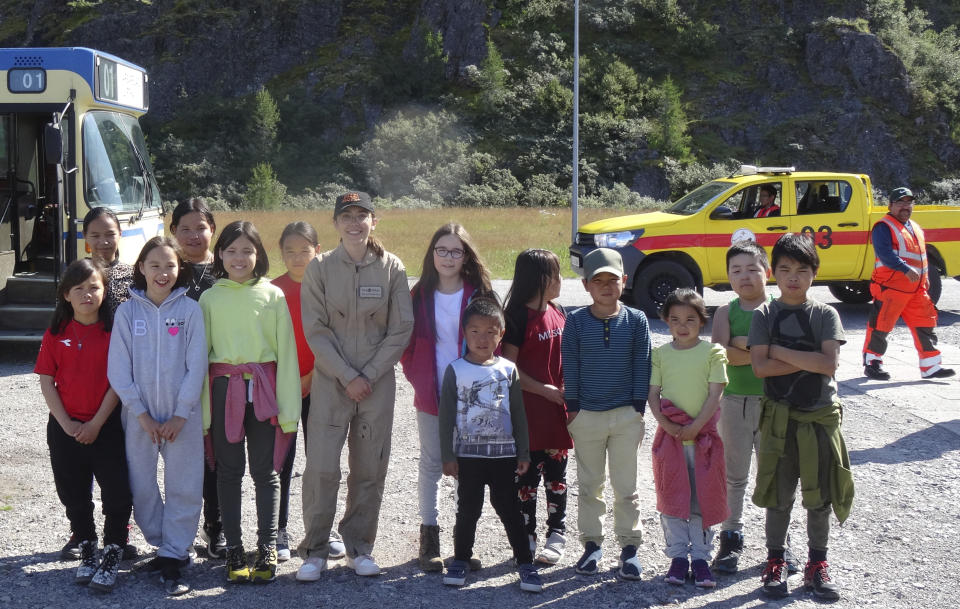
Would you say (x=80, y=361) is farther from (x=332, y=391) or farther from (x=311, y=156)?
(x=311, y=156)

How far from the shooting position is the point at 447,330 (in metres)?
4.44

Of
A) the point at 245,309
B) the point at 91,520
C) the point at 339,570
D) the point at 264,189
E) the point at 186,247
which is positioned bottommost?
the point at 339,570

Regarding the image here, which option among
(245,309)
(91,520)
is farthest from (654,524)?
(91,520)

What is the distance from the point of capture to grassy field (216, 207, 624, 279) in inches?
779

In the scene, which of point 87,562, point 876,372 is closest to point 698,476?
point 87,562

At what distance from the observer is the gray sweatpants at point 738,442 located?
4.39m

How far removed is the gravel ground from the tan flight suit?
29cm

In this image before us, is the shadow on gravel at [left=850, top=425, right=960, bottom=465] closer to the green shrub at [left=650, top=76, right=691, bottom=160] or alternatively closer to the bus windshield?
the bus windshield

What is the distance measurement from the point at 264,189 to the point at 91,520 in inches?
1539

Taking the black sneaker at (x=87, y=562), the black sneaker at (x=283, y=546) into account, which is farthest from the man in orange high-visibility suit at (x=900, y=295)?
the black sneaker at (x=87, y=562)

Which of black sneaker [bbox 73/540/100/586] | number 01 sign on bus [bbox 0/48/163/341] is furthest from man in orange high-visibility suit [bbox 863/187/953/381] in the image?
number 01 sign on bus [bbox 0/48/163/341]

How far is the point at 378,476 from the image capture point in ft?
14.2

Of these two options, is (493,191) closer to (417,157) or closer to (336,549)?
(417,157)

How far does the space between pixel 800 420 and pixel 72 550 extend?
140 inches
